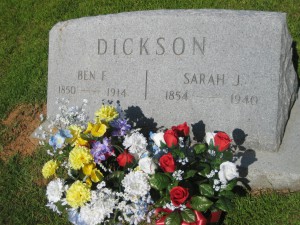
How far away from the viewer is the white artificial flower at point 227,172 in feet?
8.07

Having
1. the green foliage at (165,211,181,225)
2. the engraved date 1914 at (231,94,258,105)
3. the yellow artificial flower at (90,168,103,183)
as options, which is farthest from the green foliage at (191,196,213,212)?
the engraved date 1914 at (231,94,258,105)

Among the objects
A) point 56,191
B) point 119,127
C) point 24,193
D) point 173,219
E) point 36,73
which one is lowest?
point 24,193

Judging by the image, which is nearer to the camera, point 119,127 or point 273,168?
point 119,127

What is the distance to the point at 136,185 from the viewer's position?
8.00 feet

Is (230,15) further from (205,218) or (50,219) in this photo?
(50,219)

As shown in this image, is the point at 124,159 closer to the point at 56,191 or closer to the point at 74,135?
the point at 74,135

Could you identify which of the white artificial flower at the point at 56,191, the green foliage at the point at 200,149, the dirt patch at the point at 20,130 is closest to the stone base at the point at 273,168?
the green foliage at the point at 200,149

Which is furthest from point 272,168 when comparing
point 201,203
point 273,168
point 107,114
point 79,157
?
point 79,157

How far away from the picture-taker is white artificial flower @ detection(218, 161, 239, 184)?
246cm

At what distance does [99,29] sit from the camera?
352 cm

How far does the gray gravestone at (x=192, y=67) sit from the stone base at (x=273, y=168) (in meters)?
0.09

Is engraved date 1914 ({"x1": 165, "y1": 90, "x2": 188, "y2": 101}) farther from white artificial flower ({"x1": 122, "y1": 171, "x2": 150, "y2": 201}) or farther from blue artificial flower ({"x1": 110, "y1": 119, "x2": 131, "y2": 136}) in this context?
white artificial flower ({"x1": 122, "y1": 171, "x2": 150, "y2": 201})

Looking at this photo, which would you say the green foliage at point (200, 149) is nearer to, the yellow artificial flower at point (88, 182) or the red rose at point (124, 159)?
the red rose at point (124, 159)

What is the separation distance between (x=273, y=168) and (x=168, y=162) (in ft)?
3.24
